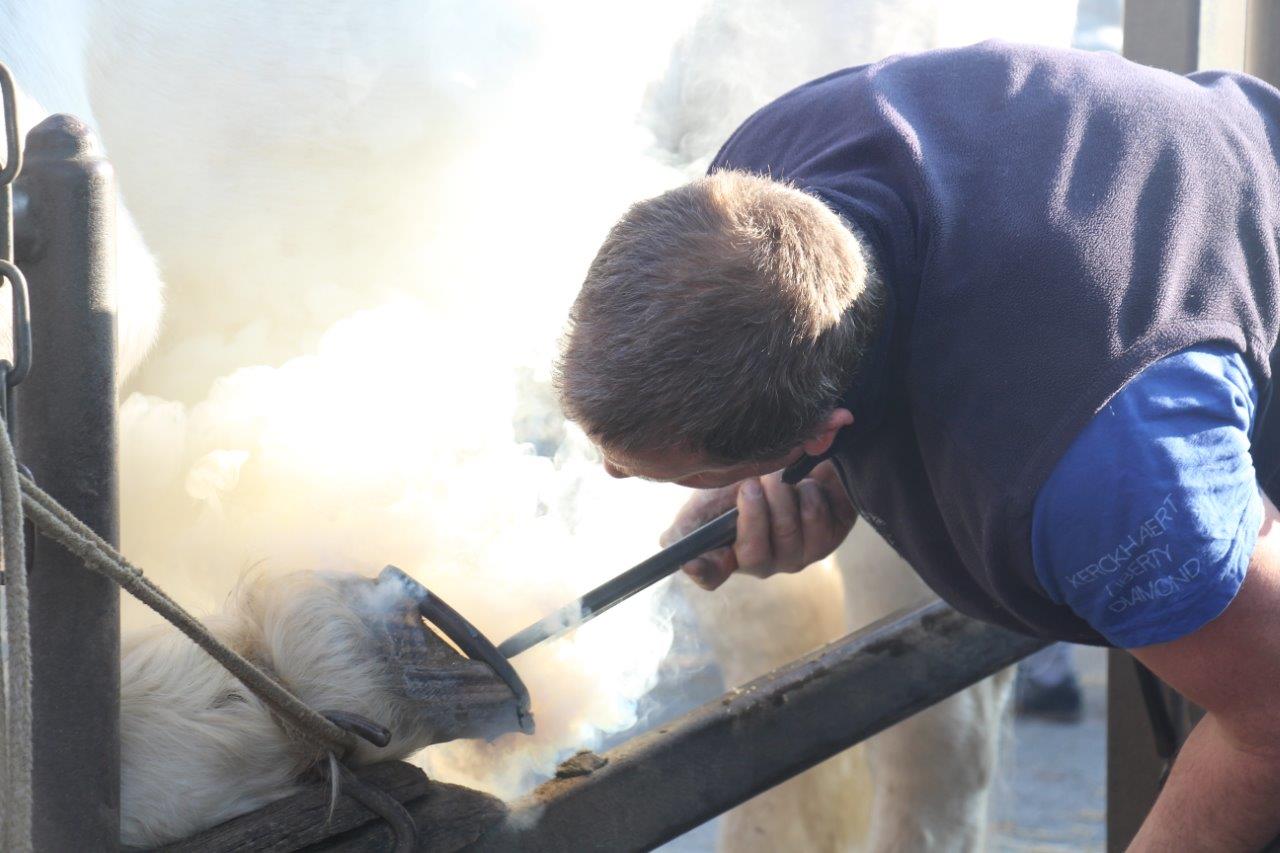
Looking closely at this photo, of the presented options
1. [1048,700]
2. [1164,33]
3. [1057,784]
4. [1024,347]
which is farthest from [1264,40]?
[1048,700]

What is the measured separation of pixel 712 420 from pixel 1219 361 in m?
0.37

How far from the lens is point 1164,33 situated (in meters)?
1.72

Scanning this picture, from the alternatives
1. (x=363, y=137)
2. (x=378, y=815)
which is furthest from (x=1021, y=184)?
(x=363, y=137)

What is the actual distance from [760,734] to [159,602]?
61 cm

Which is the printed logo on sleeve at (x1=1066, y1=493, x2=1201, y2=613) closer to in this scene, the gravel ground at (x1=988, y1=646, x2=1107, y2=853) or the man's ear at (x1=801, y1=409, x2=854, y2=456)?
the man's ear at (x1=801, y1=409, x2=854, y2=456)

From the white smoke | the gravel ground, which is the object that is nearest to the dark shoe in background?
the gravel ground

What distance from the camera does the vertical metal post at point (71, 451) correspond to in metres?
0.79

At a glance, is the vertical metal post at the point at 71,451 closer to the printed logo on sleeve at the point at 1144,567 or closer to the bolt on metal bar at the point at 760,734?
the bolt on metal bar at the point at 760,734

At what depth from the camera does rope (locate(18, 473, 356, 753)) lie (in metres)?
0.74

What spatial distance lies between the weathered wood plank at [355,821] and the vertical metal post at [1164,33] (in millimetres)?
1337

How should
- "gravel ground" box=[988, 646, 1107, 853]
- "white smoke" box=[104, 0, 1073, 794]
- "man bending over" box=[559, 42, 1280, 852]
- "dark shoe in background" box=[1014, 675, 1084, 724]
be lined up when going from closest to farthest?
"man bending over" box=[559, 42, 1280, 852] → "white smoke" box=[104, 0, 1073, 794] → "gravel ground" box=[988, 646, 1107, 853] → "dark shoe in background" box=[1014, 675, 1084, 724]

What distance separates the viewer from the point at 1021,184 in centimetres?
95

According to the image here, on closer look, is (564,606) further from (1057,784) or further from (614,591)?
(1057,784)

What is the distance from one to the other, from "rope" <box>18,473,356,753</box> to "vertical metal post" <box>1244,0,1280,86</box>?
1.49 metres
